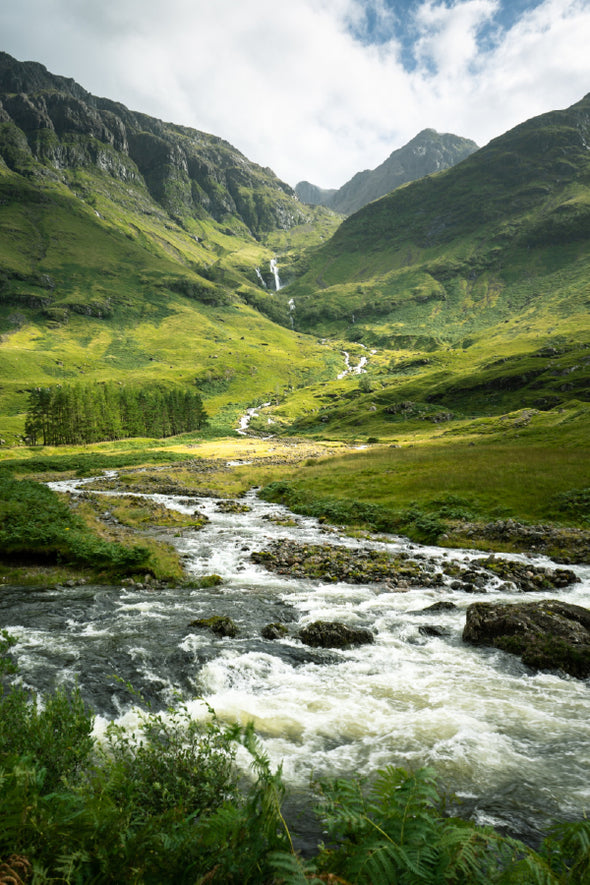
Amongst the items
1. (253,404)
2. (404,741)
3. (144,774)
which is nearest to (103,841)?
(144,774)

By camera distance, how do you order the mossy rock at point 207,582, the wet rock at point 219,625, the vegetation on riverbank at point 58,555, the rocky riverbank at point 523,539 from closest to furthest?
the wet rock at point 219,625 < the vegetation on riverbank at point 58,555 < the mossy rock at point 207,582 < the rocky riverbank at point 523,539

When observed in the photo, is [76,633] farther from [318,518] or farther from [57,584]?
[318,518]

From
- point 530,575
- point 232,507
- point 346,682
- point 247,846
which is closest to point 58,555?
point 346,682

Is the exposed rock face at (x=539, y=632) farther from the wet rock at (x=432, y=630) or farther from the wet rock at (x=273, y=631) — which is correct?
the wet rock at (x=273, y=631)

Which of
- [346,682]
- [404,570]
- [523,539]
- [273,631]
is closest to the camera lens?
[346,682]

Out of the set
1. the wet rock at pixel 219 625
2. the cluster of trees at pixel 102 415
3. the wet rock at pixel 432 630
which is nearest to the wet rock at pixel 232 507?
the wet rock at pixel 219 625

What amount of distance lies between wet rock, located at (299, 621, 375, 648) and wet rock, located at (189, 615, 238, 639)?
2.47 meters

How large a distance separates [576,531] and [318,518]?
1947 cm

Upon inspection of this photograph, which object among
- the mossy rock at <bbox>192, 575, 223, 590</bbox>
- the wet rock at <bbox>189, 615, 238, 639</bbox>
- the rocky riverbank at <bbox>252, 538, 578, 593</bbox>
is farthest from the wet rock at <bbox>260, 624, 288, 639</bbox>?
the rocky riverbank at <bbox>252, 538, 578, 593</bbox>

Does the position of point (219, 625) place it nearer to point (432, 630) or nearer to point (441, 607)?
point (432, 630)

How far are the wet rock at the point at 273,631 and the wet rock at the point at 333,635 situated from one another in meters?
0.66

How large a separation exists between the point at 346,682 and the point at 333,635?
2516 millimetres

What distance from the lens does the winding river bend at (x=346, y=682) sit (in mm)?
8359

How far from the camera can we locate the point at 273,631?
14562mm
